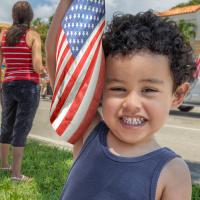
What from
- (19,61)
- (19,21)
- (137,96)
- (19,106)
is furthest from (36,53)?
(137,96)

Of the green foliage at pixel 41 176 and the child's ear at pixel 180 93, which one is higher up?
the child's ear at pixel 180 93

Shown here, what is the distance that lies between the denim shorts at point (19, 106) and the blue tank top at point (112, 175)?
2755 mm

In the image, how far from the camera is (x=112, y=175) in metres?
1.43

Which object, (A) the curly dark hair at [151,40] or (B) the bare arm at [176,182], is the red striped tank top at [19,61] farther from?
(B) the bare arm at [176,182]

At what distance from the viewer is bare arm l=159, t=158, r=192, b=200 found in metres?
1.34

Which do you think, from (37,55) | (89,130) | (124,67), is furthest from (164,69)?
(37,55)

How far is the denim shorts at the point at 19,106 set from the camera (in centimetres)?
423

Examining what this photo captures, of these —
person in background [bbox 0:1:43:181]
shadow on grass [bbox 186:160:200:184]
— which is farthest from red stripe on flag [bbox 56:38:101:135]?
shadow on grass [bbox 186:160:200:184]

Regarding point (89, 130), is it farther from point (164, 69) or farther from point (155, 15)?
point (155, 15)

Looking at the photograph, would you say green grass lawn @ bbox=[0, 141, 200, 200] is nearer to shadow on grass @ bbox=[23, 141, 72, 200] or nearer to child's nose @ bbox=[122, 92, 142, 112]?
shadow on grass @ bbox=[23, 141, 72, 200]

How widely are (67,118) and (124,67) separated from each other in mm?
269

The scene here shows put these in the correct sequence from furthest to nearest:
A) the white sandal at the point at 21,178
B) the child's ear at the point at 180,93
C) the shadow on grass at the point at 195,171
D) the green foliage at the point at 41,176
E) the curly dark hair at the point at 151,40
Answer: the shadow on grass at the point at 195,171 → the white sandal at the point at 21,178 → the green foliage at the point at 41,176 → the child's ear at the point at 180,93 → the curly dark hair at the point at 151,40

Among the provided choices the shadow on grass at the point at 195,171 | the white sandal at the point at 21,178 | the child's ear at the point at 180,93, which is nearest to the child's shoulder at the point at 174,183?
the child's ear at the point at 180,93

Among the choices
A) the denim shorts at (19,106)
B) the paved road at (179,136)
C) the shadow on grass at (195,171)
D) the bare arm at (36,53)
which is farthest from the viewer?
the paved road at (179,136)
